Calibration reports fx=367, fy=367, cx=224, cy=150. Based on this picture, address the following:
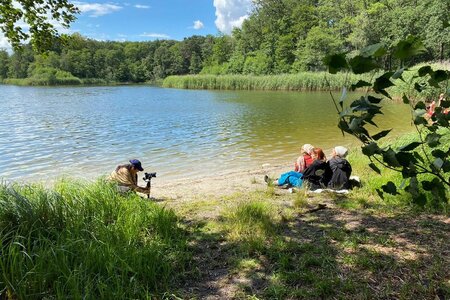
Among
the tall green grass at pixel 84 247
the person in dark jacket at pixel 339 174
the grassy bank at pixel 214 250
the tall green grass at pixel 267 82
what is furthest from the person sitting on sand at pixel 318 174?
the tall green grass at pixel 267 82

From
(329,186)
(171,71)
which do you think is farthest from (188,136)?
(171,71)

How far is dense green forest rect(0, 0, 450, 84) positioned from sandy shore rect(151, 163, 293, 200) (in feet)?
11.3

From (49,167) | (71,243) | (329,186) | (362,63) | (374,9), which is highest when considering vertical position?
(374,9)

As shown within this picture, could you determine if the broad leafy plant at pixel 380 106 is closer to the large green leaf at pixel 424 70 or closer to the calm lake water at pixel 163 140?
the large green leaf at pixel 424 70

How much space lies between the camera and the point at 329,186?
711 centimetres

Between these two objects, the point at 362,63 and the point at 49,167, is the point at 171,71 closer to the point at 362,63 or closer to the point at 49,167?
the point at 49,167

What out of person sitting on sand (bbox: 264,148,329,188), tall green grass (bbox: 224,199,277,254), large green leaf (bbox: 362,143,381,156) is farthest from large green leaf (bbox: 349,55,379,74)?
person sitting on sand (bbox: 264,148,329,188)

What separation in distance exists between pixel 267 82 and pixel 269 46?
26.1 meters

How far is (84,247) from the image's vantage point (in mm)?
3434

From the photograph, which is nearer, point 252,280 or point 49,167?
point 252,280

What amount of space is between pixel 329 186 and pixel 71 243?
5.07m

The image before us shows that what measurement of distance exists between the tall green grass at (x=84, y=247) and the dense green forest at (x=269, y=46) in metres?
2.93

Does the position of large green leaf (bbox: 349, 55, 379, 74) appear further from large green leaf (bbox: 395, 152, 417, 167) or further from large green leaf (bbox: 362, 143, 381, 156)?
large green leaf (bbox: 395, 152, 417, 167)

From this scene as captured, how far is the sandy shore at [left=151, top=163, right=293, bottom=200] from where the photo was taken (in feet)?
24.1
